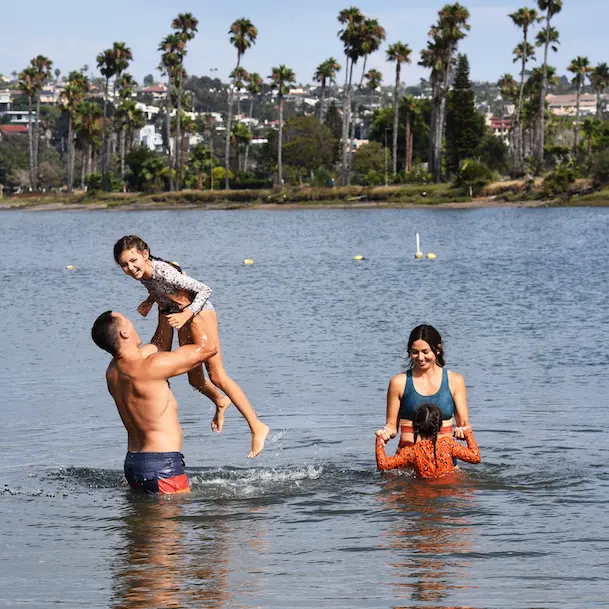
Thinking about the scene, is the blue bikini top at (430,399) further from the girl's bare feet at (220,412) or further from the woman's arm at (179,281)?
the woman's arm at (179,281)

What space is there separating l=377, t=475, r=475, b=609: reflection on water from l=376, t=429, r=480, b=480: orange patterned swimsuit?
22 cm

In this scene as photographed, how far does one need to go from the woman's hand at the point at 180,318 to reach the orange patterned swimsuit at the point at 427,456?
1812 mm

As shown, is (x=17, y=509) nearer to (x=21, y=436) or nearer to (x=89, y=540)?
(x=89, y=540)

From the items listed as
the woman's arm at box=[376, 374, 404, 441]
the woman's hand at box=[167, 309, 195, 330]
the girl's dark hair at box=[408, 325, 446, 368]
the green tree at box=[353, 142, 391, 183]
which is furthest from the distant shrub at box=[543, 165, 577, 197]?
the woman's hand at box=[167, 309, 195, 330]

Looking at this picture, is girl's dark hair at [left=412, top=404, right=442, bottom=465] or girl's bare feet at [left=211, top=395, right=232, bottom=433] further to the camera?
girl's bare feet at [left=211, top=395, right=232, bottom=433]

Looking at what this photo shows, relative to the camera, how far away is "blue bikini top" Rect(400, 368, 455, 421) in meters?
10.2

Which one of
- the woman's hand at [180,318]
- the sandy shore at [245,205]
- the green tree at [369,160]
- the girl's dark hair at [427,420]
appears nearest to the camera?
the woman's hand at [180,318]

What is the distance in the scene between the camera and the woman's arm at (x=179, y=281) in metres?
9.47

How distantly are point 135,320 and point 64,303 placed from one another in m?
7.23

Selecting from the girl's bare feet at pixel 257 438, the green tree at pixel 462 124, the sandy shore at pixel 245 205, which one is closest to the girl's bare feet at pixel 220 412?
the girl's bare feet at pixel 257 438

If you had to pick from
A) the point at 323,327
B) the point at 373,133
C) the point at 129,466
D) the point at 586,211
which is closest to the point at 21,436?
the point at 129,466

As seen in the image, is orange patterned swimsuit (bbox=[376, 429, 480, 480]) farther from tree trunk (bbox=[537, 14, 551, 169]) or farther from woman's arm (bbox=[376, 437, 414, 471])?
tree trunk (bbox=[537, 14, 551, 169])

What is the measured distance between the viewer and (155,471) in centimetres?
993

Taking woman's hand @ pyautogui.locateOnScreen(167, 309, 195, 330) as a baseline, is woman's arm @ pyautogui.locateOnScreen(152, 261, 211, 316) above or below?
above
